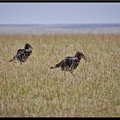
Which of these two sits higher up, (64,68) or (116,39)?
(116,39)

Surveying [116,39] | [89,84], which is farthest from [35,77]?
[116,39]

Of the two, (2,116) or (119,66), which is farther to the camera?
(119,66)

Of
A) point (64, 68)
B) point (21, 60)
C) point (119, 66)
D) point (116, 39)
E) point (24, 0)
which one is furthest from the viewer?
point (116, 39)

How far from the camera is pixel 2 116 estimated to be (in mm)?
4371

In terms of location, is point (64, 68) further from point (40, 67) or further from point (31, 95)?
point (31, 95)

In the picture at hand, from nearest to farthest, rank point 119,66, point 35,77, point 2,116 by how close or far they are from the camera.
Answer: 1. point 2,116
2. point 35,77
3. point 119,66

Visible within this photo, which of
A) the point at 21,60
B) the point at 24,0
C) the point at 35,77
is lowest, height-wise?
the point at 35,77

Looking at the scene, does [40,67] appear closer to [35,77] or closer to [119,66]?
[35,77]

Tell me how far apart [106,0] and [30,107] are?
221cm

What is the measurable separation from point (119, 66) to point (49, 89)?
259cm

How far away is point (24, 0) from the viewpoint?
4.96 metres

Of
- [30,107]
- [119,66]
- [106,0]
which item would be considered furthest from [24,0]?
[119,66]

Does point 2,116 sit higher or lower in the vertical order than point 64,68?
lower

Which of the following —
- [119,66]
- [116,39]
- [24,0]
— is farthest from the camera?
[116,39]
